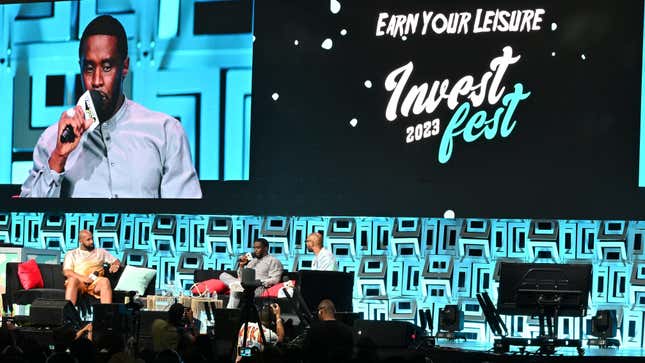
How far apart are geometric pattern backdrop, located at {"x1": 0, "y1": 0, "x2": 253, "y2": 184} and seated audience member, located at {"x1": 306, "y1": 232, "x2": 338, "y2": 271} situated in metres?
1.50

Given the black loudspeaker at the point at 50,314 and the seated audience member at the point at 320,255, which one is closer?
the black loudspeaker at the point at 50,314

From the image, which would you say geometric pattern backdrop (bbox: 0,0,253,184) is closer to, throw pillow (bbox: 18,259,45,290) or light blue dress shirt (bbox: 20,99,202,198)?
light blue dress shirt (bbox: 20,99,202,198)

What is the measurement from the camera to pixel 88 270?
13320mm

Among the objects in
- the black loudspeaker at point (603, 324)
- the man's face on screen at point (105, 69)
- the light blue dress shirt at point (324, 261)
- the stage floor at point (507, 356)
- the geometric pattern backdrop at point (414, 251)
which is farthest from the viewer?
the man's face on screen at point (105, 69)

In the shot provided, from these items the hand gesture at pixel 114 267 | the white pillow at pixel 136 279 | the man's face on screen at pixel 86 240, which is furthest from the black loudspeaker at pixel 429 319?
the man's face on screen at pixel 86 240

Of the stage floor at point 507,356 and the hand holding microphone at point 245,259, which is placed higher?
the hand holding microphone at point 245,259

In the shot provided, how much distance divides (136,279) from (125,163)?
163cm

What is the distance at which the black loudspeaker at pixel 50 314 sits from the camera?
464 inches

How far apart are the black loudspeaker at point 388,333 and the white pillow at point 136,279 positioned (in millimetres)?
3841

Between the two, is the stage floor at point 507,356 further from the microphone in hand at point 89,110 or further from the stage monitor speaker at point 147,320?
the microphone in hand at point 89,110

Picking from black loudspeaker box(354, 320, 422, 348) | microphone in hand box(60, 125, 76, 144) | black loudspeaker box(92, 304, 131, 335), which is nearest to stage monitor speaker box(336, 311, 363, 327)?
black loudspeaker box(354, 320, 422, 348)

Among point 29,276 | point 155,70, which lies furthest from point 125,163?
A: point 29,276

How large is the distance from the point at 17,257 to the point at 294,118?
3.38 m

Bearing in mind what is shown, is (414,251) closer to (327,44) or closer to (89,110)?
(327,44)
